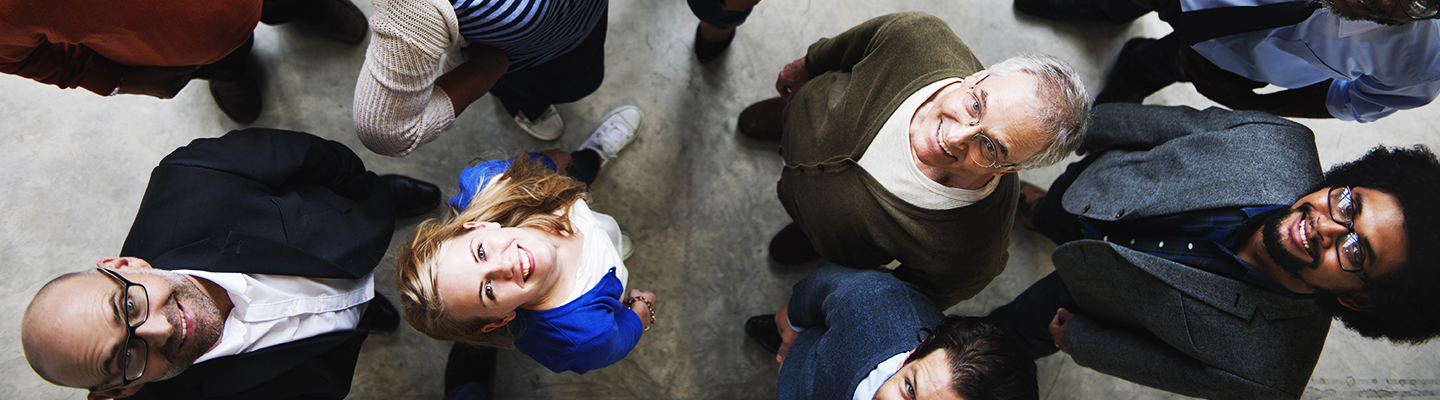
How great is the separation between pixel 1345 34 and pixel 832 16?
1891 mm

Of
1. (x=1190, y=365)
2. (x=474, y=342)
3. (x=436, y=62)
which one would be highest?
(x=436, y=62)

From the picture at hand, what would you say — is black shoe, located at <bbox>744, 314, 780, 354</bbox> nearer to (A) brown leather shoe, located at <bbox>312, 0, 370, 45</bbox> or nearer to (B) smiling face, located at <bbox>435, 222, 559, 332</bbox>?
(B) smiling face, located at <bbox>435, 222, 559, 332</bbox>

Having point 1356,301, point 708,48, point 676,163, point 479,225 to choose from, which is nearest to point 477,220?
point 479,225

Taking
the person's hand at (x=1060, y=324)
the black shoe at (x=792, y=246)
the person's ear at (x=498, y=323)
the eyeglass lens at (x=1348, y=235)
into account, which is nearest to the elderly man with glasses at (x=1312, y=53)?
the eyeglass lens at (x=1348, y=235)

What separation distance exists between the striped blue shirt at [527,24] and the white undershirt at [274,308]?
95 cm

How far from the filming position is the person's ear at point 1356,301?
4.86ft

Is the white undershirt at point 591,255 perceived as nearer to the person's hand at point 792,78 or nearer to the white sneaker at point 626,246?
the white sneaker at point 626,246

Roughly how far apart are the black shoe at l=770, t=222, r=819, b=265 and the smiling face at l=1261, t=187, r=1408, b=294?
5.45 feet

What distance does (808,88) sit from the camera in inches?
89.1

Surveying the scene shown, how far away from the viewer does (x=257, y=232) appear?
1.71m

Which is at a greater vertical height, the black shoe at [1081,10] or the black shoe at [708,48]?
the black shoe at [1081,10]

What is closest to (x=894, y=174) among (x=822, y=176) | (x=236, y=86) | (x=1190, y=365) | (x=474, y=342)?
(x=822, y=176)

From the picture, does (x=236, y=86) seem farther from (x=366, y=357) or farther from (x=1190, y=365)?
(x=1190, y=365)

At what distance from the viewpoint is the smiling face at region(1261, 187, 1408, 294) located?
141 centimetres
